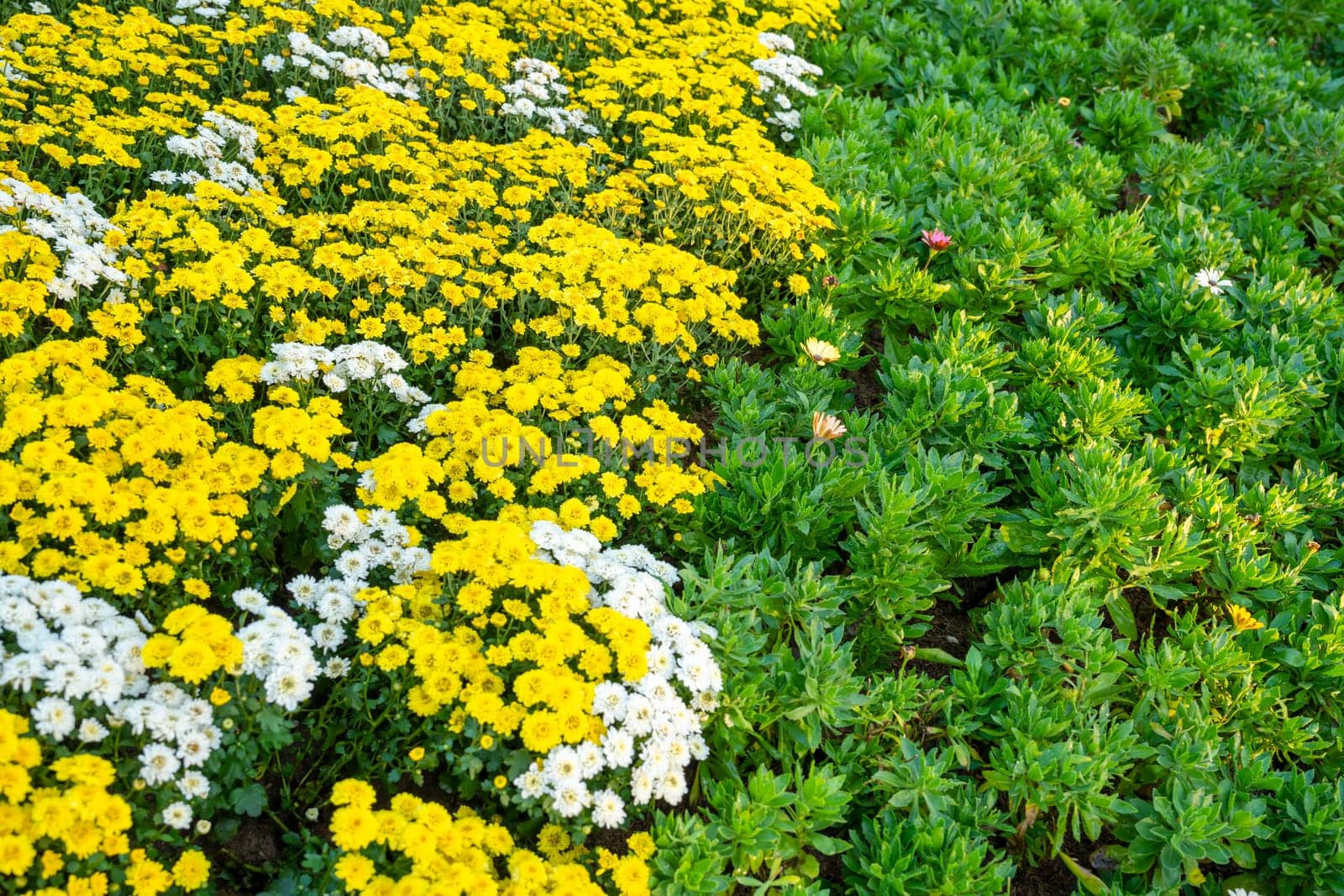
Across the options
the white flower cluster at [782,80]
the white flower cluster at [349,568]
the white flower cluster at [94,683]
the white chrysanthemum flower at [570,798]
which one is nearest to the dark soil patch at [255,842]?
the white flower cluster at [94,683]

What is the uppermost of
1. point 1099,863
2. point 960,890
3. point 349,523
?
point 349,523

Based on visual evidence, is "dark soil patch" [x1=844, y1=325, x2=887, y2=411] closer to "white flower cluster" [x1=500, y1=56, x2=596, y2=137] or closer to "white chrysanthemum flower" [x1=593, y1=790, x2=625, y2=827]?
"white flower cluster" [x1=500, y1=56, x2=596, y2=137]

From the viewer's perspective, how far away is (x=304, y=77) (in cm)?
542

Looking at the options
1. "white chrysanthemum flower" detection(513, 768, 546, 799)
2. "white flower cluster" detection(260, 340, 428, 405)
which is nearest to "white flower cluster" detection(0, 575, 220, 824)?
"white chrysanthemum flower" detection(513, 768, 546, 799)

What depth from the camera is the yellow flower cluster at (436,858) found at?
2.30 meters

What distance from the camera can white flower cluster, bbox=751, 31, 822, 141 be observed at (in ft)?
19.4

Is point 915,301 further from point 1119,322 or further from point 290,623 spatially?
point 290,623

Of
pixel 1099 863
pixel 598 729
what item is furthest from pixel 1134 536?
→ pixel 598 729

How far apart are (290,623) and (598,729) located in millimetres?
856

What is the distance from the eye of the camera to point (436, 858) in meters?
2.36

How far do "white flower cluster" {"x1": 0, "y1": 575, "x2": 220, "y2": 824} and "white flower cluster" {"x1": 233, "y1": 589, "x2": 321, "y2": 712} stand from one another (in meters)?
0.15

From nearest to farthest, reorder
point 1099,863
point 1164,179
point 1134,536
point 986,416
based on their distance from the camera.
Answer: point 1099,863, point 1134,536, point 986,416, point 1164,179

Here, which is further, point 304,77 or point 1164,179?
point 1164,179

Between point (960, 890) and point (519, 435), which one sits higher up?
point (519, 435)
